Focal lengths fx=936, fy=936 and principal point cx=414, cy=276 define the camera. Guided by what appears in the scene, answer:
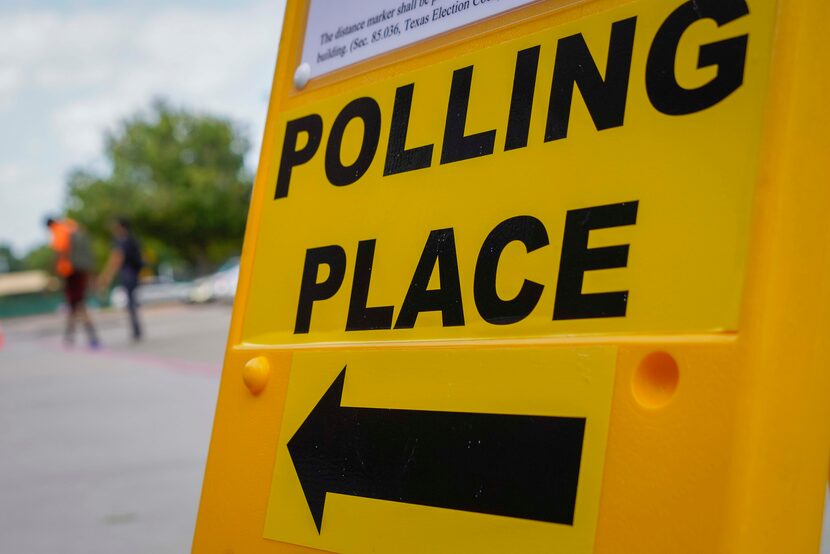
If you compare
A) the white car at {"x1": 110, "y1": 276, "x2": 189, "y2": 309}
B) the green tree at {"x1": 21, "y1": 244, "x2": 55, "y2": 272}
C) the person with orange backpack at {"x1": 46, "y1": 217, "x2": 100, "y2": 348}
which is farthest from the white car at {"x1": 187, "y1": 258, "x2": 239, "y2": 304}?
the green tree at {"x1": 21, "y1": 244, "x2": 55, "y2": 272}

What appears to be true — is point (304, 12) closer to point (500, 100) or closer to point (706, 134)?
point (500, 100)

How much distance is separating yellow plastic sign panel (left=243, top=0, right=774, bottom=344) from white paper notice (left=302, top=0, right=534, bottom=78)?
0.32 feet

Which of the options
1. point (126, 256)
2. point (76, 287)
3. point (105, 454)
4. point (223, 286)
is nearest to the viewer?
point (105, 454)

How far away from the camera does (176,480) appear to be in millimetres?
4859

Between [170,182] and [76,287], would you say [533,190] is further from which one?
Result: [170,182]

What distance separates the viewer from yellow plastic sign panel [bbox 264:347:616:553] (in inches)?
58.6

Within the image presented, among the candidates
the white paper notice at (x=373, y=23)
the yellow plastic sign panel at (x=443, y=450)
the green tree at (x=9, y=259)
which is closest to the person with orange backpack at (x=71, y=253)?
the white paper notice at (x=373, y=23)

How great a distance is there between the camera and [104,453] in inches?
218

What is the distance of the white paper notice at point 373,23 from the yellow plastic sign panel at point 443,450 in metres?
0.69

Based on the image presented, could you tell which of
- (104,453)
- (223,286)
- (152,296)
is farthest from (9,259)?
(104,453)

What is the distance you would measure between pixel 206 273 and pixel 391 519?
1973 inches

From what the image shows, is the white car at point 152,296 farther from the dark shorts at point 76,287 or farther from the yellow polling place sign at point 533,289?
the yellow polling place sign at point 533,289

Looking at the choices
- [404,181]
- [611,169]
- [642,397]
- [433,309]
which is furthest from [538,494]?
[404,181]

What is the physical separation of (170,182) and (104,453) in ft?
146
